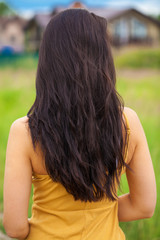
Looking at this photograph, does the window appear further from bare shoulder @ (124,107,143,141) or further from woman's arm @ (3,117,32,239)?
woman's arm @ (3,117,32,239)

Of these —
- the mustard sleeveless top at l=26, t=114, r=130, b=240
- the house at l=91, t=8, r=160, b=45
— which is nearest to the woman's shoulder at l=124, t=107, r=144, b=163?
the mustard sleeveless top at l=26, t=114, r=130, b=240

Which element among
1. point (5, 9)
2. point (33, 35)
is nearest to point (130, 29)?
point (33, 35)

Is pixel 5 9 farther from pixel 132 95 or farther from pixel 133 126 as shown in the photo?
pixel 133 126

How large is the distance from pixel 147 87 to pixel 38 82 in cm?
692

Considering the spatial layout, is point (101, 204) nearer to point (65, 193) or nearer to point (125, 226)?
point (65, 193)

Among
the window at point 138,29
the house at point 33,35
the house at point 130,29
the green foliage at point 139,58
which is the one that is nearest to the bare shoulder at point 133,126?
the house at point 130,29

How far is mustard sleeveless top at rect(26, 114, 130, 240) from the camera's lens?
111 centimetres

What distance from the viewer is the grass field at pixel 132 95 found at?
226 centimetres

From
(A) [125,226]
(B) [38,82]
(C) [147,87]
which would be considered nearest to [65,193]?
(B) [38,82]

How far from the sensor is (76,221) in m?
1.12

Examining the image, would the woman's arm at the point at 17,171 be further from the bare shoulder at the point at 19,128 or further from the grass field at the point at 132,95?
the grass field at the point at 132,95

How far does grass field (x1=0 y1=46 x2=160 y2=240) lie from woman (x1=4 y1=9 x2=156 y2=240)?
81 centimetres

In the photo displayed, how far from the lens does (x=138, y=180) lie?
3.90 ft

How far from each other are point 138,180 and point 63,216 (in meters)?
0.29
